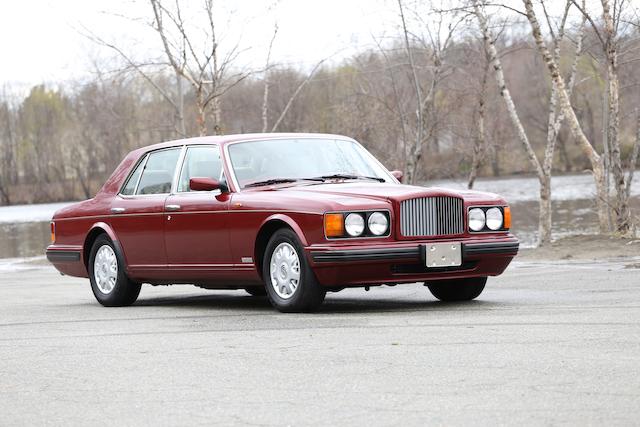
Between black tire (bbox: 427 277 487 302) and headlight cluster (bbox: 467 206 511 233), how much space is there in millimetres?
601

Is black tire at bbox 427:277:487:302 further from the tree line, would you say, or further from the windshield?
the tree line

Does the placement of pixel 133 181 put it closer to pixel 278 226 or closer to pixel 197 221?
pixel 197 221

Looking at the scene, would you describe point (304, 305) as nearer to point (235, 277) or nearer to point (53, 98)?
point (235, 277)

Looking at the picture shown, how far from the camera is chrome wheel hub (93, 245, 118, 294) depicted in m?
12.2

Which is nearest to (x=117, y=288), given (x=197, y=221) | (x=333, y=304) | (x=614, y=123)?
(x=197, y=221)

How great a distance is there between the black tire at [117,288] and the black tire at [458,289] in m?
3.08

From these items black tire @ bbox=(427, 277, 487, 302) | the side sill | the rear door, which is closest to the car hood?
black tire @ bbox=(427, 277, 487, 302)

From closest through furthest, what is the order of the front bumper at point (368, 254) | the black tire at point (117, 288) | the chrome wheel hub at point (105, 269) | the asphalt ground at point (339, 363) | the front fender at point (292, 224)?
the asphalt ground at point (339, 363) < the front bumper at point (368, 254) < the front fender at point (292, 224) < the black tire at point (117, 288) < the chrome wheel hub at point (105, 269)

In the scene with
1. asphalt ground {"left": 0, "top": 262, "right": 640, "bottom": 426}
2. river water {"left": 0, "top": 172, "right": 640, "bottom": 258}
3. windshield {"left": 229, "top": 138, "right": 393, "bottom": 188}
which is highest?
windshield {"left": 229, "top": 138, "right": 393, "bottom": 188}

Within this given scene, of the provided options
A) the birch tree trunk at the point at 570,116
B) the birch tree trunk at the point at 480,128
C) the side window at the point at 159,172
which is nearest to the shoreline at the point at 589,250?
the birch tree trunk at the point at 570,116

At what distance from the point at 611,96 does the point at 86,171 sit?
3027 inches

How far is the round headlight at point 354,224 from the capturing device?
966 centimetres

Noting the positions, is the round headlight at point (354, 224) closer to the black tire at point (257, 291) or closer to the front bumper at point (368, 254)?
the front bumper at point (368, 254)

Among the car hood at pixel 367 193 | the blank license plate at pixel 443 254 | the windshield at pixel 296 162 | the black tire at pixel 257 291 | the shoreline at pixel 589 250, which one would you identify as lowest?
the shoreline at pixel 589 250
